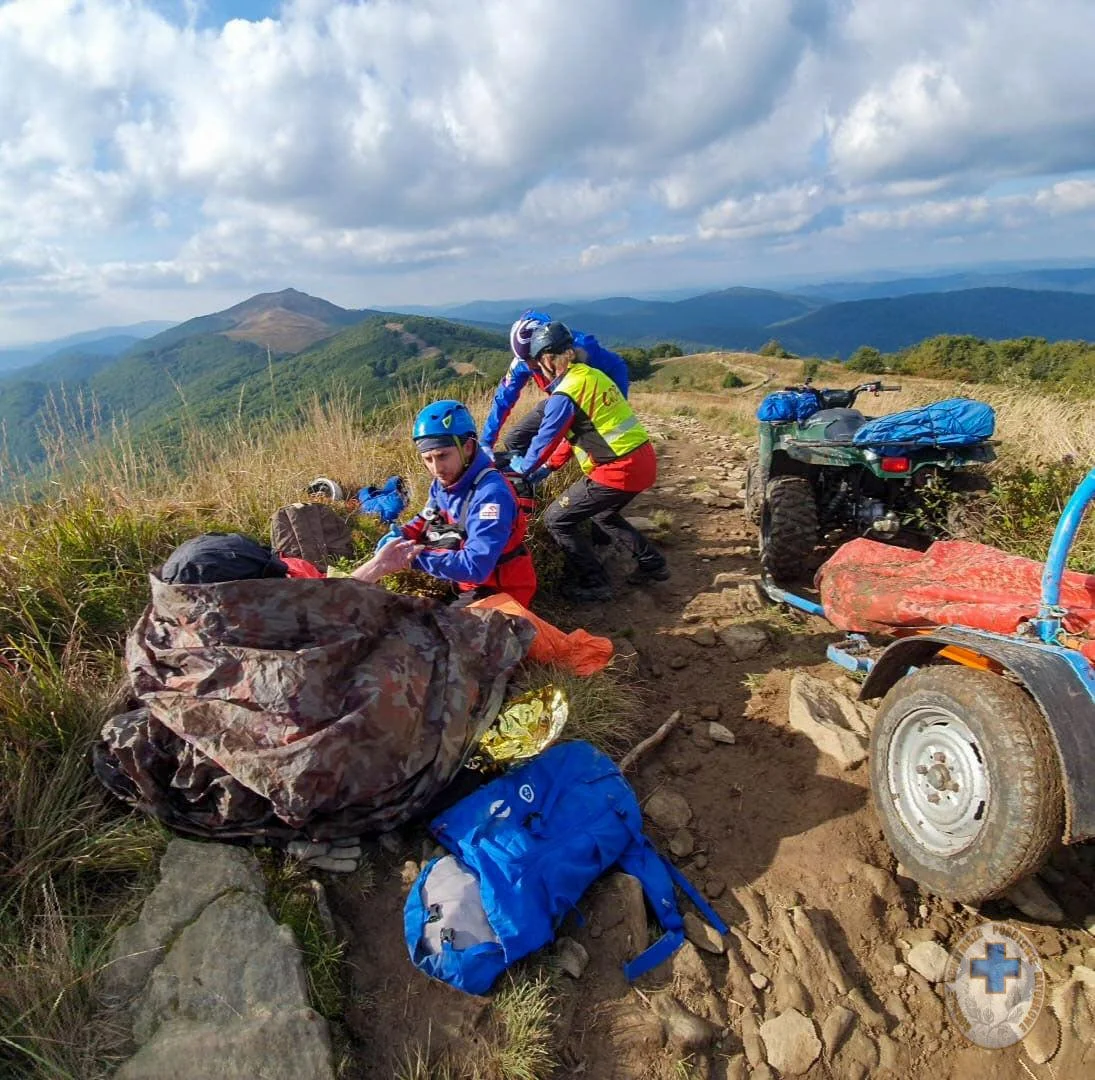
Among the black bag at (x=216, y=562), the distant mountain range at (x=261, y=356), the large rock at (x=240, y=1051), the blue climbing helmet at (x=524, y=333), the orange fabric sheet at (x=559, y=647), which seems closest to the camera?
the large rock at (x=240, y=1051)

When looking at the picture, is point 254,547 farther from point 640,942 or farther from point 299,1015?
point 640,942

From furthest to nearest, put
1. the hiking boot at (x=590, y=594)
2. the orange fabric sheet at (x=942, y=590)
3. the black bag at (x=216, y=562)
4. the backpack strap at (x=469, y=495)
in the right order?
the hiking boot at (x=590, y=594)
the backpack strap at (x=469, y=495)
the orange fabric sheet at (x=942, y=590)
the black bag at (x=216, y=562)

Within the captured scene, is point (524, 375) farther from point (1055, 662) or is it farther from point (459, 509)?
point (1055, 662)

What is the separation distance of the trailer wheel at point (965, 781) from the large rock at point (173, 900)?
220 cm

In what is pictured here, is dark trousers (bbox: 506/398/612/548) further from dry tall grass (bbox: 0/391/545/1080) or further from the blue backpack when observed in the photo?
the blue backpack

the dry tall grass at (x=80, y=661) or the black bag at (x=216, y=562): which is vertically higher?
the black bag at (x=216, y=562)

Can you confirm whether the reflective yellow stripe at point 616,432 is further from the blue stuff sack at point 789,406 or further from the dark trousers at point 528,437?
the blue stuff sack at point 789,406

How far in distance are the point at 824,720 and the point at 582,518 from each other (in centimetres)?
211

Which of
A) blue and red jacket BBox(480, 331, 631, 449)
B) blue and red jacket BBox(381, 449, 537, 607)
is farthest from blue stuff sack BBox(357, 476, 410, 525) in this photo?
blue and red jacket BBox(381, 449, 537, 607)

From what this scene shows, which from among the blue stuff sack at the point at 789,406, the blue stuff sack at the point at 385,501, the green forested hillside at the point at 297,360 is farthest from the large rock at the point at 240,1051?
the green forested hillside at the point at 297,360

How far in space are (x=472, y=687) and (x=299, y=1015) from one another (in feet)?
3.69

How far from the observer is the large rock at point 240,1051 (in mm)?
1610

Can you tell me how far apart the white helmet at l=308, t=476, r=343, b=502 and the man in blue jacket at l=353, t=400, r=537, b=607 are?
2.12 meters

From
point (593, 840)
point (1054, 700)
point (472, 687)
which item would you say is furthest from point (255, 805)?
point (1054, 700)
